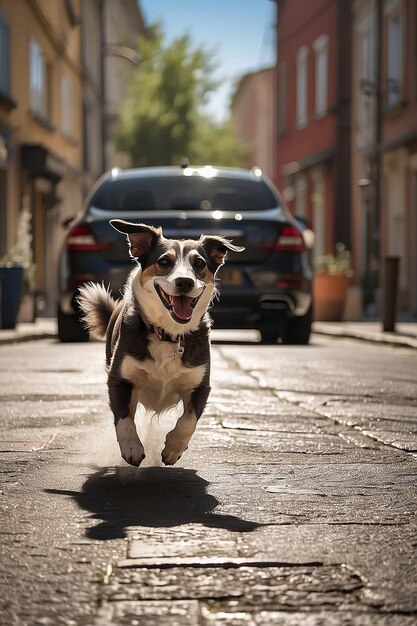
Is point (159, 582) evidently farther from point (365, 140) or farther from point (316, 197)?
point (316, 197)

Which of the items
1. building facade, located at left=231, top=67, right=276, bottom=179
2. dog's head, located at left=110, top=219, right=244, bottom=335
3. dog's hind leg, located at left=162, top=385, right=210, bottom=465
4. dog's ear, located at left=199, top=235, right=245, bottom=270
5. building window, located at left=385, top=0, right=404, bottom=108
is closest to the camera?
dog's hind leg, located at left=162, top=385, right=210, bottom=465

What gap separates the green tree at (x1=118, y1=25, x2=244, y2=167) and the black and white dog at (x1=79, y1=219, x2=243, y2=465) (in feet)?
132

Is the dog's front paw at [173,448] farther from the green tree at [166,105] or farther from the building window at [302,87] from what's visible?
the green tree at [166,105]

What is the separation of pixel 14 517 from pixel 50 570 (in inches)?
28.7

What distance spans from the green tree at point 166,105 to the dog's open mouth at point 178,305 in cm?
4026

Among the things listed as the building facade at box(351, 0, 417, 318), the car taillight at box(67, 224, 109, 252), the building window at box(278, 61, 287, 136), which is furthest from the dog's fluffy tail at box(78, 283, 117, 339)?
the building window at box(278, 61, 287, 136)

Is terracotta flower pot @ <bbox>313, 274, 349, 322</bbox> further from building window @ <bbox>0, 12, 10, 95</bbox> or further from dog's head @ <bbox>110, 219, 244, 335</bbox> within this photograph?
dog's head @ <bbox>110, 219, 244, 335</bbox>

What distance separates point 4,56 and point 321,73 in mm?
11184

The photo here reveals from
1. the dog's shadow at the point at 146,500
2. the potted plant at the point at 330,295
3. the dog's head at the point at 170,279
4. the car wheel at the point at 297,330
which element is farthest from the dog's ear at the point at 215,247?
the potted plant at the point at 330,295

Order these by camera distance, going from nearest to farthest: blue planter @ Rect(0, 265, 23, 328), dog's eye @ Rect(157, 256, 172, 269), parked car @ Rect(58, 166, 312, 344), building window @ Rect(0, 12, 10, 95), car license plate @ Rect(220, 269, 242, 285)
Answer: dog's eye @ Rect(157, 256, 172, 269) < parked car @ Rect(58, 166, 312, 344) < car license plate @ Rect(220, 269, 242, 285) < blue planter @ Rect(0, 265, 23, 328) < building window @ Rect(0, 12, 10, 95)

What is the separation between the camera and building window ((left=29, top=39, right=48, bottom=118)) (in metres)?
25.9

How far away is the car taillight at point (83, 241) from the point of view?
11.3 m

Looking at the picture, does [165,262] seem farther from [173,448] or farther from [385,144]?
[385,144]

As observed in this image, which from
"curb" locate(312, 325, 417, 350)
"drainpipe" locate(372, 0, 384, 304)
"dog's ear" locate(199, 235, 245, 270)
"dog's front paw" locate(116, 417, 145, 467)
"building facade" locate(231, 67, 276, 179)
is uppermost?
"building facade" locate(231, 67, 276, 179)
